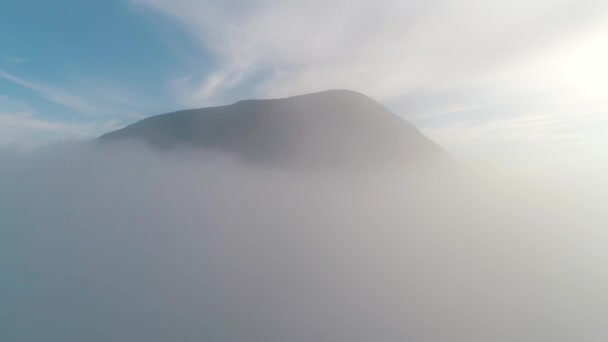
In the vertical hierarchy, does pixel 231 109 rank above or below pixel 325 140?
above

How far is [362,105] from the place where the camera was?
33.9 meters

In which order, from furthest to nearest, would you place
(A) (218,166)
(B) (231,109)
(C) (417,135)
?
1. (C) (417,135)
2. (B) (231,109)
3. (A) (218,166)

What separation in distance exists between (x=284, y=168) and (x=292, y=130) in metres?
3.40

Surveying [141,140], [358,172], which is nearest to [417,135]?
[358,172]

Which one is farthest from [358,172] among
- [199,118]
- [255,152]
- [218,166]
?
[199,118]

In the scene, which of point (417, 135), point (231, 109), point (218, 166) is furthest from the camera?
point (417, 135)

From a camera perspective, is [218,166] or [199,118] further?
[199,118]

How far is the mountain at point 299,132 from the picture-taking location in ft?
105

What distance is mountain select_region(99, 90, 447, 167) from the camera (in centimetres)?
3194

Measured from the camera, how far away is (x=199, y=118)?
111 ft

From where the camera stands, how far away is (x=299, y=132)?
32469 millimetres

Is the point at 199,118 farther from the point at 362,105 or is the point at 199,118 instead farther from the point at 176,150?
the point at 362,105

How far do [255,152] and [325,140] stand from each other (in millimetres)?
6243

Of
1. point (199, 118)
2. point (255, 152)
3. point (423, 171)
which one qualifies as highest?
point (199, 118)
